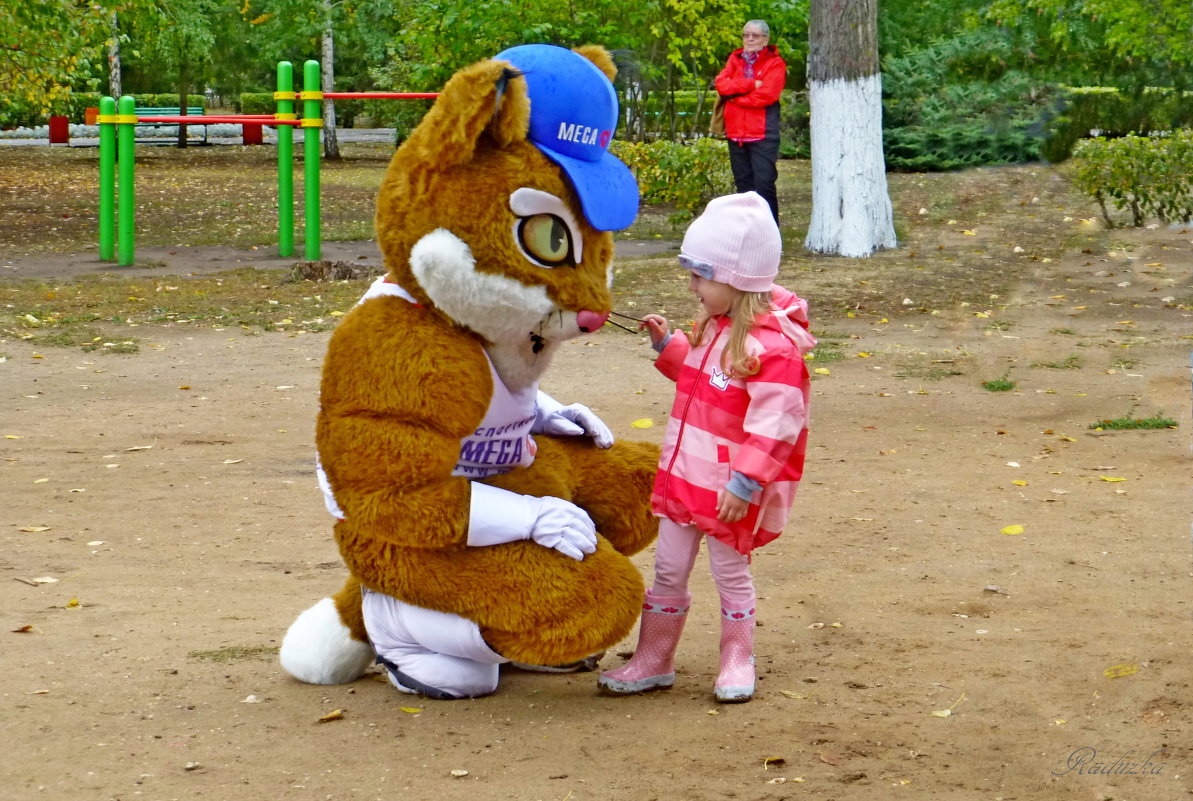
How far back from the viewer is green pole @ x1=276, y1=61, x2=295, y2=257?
13.0 metres

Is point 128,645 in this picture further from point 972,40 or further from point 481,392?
point 972,40

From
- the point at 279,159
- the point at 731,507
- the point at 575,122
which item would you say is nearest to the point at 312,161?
the point at 279,159

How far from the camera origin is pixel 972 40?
23266 mm

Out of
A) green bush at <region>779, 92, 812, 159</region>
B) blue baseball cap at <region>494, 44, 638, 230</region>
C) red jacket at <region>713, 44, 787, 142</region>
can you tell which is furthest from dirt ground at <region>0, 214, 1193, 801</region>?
green bush at <region>779, 92, 812, 159</region>

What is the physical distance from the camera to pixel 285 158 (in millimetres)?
13289

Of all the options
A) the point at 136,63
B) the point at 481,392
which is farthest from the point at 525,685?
the point at 136,63

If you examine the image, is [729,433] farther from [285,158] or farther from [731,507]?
[285,158]

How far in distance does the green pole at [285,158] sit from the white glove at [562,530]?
9.95 m

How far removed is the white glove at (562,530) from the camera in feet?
11.7

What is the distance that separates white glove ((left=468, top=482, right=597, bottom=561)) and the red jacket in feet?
30.5

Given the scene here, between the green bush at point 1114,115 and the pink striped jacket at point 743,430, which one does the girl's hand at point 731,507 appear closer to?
the pink striped jacket at point 743,430

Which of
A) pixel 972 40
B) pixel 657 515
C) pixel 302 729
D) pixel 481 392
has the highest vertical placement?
pixel 972 40

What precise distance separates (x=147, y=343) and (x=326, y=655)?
237 inches

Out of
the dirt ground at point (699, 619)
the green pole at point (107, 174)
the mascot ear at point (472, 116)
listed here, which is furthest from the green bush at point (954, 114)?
the mascot ear at point (472, 116)
